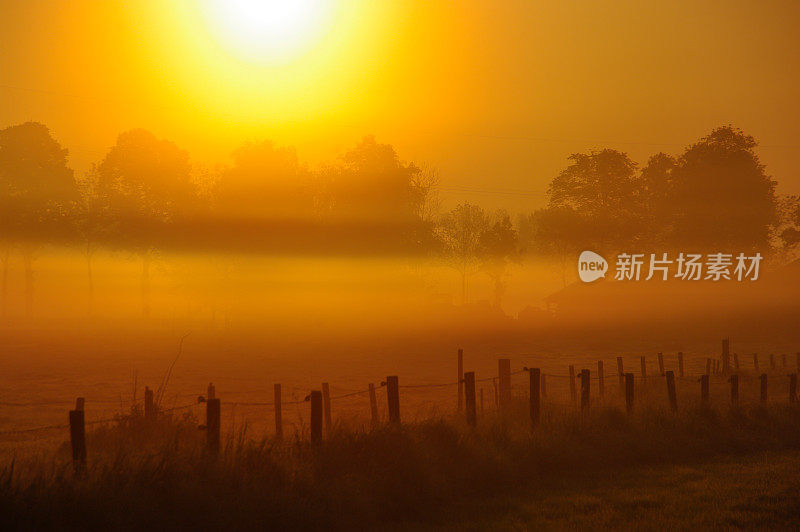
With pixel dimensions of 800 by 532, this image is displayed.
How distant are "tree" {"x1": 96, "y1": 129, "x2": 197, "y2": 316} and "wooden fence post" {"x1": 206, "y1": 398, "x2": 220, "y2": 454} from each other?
55.9m

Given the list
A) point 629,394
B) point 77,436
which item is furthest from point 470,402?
point 77,436

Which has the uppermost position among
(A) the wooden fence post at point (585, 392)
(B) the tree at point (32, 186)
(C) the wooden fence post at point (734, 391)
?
(B) the tree at point (32, 186)

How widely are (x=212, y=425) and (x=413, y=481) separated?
3.59 meters

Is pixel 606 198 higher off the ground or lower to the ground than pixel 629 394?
higher

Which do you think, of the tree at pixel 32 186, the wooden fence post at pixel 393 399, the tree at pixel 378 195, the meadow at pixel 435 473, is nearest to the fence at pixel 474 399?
the wooden fence post at pixel 393 399

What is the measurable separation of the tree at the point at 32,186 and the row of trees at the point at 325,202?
9 centimetres

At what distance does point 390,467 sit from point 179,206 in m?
57.8

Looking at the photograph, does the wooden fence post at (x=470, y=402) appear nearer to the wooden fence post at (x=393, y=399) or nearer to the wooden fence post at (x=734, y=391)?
the wooden fence post at (x=393, y=399)

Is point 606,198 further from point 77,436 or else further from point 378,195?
point 77,436

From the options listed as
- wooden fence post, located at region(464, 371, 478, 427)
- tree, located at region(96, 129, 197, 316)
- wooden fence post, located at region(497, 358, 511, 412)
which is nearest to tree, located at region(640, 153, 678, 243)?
tree, located at region(96, 129, 197, 316)

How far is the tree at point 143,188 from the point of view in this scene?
2682 inches

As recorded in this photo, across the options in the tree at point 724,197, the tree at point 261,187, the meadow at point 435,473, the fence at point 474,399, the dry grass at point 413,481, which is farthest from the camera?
the tree at point 724,197

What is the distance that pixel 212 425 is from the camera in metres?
13.3

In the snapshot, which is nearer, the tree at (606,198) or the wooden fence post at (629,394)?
the wooden fence post at (629,394)
